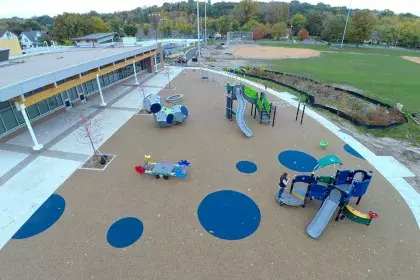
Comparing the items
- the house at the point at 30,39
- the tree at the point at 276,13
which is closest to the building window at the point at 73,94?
the house at the point at 30,39

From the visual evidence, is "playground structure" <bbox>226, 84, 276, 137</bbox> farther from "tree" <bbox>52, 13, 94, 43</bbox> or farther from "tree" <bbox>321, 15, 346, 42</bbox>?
Result: "tree" <bbox>321, 15, 346, 42</bbox>

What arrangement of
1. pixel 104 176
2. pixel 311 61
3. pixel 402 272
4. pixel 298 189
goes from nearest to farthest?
1. pixel 402 272
2. pixel 298 189
3. pixel 104 176
4. pixel 311 61

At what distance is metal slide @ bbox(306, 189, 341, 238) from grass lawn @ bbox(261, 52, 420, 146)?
10.6 m

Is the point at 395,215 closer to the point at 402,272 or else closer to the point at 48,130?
the point at 402,272

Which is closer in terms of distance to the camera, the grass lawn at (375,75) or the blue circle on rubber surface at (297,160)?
the blue circle on rubber surface at (297,160)

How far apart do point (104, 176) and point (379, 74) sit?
129 ft

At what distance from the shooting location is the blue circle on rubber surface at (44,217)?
28.9 feet

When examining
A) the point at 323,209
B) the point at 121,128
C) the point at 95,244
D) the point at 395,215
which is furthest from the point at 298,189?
the point at 121,128

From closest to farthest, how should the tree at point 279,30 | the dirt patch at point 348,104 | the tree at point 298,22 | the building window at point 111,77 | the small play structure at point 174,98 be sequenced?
the dirt patch at point 348,104 → the small play structure at point 174,98 → the building window at point 111,77 → the tree at point 279,30 → the tree at point 298,22

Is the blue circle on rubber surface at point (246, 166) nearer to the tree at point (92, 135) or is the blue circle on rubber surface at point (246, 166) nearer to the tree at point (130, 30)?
the tree at point (92, 135)

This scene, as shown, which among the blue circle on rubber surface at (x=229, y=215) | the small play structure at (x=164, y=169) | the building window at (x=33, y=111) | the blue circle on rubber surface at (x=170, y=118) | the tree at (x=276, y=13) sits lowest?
the blue circle on rubber surface at (x=229, y=215)

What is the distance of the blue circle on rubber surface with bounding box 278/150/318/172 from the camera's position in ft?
40.9

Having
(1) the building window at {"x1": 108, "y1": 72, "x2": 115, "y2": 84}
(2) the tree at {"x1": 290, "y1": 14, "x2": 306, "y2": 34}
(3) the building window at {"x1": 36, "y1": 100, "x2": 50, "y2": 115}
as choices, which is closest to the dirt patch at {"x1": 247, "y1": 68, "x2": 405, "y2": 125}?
(1) the building window at {"x1": 108, "y1": 72, "x2": 115, "y2": 84}

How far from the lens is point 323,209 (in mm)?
9102
